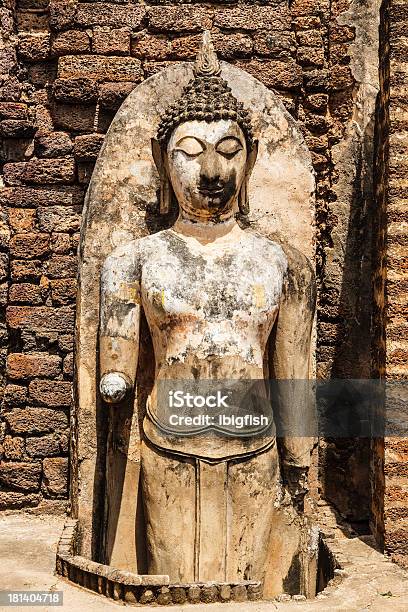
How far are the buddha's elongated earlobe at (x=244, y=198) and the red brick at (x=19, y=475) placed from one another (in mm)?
2122

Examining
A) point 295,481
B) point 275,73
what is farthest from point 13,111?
point 295,481

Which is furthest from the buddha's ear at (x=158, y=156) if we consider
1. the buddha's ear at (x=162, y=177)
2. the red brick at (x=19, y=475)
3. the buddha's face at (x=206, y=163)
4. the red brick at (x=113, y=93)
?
the red brick at (x=19, y=475)

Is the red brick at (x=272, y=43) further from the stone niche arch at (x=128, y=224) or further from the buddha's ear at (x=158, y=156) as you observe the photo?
the buddha's ear at (x=158, y=156)

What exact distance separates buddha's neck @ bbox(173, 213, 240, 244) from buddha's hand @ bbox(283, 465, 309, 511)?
1175 millimetres

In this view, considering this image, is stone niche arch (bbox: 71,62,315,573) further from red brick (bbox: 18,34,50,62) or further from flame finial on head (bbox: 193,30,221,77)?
red brick (bbox: 18,34,50,62)

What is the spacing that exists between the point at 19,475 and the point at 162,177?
2.15 meters

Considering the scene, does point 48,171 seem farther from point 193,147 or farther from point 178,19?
point 193,147

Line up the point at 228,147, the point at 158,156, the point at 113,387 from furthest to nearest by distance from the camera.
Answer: the point at 158,156 → the point at 228,147 → the point at 113,387

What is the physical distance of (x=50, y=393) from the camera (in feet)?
22.8

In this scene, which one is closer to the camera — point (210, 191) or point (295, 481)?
point (210, 191)

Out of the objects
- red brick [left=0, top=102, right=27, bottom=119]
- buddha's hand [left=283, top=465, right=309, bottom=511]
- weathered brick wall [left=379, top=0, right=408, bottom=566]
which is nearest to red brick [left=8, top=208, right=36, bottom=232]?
red brick [left=0, top=102, right=27, bottom=119]

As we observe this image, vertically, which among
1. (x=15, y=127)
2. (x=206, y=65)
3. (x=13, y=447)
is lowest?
(x=13, y=447)

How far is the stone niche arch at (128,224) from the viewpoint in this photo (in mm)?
5809

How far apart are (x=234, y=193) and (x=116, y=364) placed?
3.25ft
